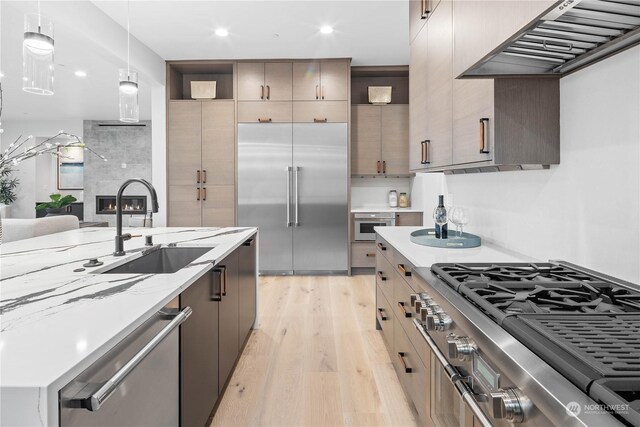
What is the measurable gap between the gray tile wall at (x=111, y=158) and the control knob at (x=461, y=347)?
32.5 feet

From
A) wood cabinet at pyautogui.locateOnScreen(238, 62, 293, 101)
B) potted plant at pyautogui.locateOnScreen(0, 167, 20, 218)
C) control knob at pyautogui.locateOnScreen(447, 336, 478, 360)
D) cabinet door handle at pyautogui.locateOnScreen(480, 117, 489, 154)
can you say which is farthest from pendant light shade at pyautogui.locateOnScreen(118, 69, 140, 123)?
potted plant at pyautogui.locateOnScreen(0, 167, 20, 218)

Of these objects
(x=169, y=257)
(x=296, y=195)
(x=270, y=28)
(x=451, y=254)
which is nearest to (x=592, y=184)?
(x=451, y=254)

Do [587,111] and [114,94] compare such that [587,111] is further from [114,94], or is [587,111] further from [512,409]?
[114,94]

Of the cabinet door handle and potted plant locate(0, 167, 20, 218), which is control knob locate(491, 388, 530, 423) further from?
potted plant locate(0, 167, 20, 218)

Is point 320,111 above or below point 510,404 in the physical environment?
above

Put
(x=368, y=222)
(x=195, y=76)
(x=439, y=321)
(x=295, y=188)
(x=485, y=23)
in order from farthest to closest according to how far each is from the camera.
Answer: (x=195, y=76) < (x=368, y=222) < (x=295, y=188) < (x=485, y=23) < (x=439, y=321)

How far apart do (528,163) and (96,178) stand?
33.5 ft

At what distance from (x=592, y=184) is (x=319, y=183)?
3721mm

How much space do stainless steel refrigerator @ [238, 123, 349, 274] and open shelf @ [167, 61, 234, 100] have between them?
82 centimetres

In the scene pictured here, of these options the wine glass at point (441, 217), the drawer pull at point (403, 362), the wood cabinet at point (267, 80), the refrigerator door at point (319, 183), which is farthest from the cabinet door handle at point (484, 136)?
the wood cabinet at point (267, 80)

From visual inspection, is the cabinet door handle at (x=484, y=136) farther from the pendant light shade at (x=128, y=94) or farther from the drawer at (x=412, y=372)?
the pendant light shade at (x=128, y=94)

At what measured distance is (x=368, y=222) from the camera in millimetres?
5215

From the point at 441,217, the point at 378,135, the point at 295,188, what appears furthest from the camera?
the point at 378,135

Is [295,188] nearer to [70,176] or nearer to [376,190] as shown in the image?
[376,190]
